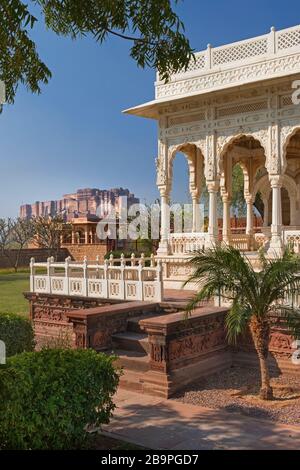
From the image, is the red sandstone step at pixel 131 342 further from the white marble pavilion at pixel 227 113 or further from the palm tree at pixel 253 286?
the white marble pavilion at pixel 227 113

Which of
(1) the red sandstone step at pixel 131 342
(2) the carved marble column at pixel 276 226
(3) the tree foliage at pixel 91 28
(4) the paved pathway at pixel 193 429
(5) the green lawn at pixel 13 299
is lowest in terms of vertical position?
(4) the paved pathway at pixel 193 429

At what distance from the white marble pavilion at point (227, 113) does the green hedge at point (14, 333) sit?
6.12m

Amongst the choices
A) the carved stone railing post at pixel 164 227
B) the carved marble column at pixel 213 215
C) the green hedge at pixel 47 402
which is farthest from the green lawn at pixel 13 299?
the green hedge at pixel 47 402

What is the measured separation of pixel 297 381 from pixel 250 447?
326 centimetres

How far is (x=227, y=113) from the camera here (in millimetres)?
12938

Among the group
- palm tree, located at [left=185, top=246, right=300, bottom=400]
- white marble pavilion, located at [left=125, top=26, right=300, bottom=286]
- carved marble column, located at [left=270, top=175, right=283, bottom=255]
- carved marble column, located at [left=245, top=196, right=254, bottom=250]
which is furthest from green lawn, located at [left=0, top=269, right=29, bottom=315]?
palm tree, located at [left=185, top=246, right=300, bottom=400]

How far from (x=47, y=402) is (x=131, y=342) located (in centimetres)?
440

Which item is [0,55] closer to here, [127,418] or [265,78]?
[127,418]

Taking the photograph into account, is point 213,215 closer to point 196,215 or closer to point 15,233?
point 196,215

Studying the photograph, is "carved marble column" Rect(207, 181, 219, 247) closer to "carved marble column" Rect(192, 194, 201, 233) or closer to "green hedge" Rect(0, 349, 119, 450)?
"carved marble column" Rect(192, 194, 201, 233)

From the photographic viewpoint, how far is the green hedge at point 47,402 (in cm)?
436

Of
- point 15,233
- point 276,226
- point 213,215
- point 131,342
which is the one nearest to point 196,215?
point 213,215

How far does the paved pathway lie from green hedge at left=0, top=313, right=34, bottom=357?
233 cm

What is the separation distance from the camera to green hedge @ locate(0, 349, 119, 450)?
4.36 m
